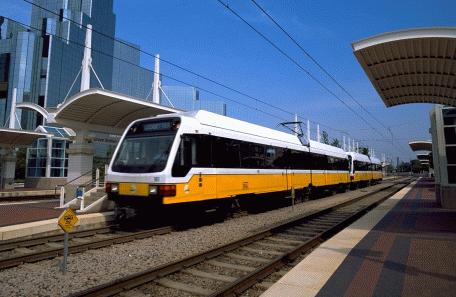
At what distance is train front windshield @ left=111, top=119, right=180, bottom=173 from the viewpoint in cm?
1115

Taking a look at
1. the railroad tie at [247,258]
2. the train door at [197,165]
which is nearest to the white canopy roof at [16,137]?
the train door at [197,165]

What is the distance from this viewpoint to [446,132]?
17.2 m

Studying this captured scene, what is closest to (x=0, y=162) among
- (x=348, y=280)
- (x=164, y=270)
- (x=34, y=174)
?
(x=34, y=174)

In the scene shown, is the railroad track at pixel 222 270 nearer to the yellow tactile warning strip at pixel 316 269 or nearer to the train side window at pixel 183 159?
the yellow tactile warning strip at pixel 316 269

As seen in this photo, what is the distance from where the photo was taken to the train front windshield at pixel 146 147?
11.1 m

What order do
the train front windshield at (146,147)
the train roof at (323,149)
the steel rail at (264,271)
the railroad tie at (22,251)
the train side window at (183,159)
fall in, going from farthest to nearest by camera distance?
the train roof at (323,149) < the train front windshield at (146,147) < the train side window at (183,159) < the railroad tie at (22,251) < the steel rail at (264,271)

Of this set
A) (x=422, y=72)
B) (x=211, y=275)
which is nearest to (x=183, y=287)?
(x=211, y=275)

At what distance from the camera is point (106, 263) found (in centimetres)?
778

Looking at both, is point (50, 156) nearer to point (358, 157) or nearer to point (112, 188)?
point (112, 188)

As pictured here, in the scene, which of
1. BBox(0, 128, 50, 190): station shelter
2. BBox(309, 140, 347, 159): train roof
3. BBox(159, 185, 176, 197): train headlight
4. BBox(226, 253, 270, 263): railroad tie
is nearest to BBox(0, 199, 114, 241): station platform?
BBox(159, 185, 176, 197): train headlight

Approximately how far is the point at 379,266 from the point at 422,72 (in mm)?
7732

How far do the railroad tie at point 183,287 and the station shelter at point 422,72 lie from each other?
7.77m

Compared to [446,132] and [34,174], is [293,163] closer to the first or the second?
[446,132]

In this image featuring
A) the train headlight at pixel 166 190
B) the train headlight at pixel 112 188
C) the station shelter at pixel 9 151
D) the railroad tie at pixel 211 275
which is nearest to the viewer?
the railroad tie at pixel 211 275
